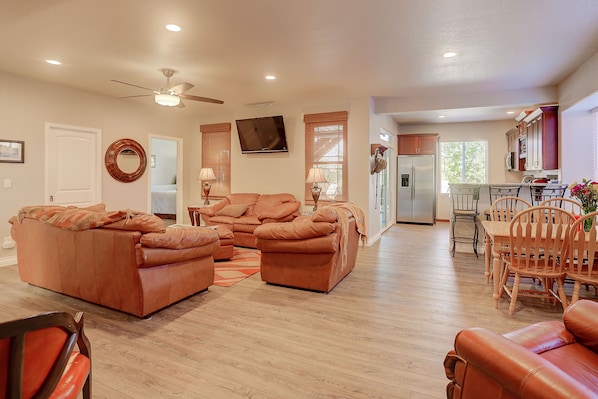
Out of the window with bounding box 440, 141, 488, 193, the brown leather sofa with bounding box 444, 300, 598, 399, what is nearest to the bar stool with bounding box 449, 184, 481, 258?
the window with bounding box 440, 141, 488, 193

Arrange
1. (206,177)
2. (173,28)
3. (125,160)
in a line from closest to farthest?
(173,28)
(125,160)
(206,177)

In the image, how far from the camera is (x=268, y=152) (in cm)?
659

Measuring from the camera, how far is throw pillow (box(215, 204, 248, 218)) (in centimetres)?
597

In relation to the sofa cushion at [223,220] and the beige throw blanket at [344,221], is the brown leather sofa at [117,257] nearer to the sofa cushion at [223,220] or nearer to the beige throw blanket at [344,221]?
the beige throw blanket at [344,221]

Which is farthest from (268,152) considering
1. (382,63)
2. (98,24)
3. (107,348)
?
(107,348)

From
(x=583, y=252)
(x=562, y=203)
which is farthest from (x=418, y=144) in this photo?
(x=583, y=252)

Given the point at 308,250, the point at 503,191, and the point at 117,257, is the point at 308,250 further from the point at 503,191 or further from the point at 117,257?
the point at 503,191

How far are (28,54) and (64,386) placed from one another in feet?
14.0

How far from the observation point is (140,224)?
2.59m

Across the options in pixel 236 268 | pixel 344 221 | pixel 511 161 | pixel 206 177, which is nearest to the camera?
pixel 344 221

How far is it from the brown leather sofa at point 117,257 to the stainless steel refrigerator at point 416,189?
659 centimetres

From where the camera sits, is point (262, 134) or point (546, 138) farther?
point (262, 134)

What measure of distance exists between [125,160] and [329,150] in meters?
3.83

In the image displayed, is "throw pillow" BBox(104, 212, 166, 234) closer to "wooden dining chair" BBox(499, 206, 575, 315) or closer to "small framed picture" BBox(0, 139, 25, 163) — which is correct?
"wooden dining chair" BBox(499, 206, 575, 315)
